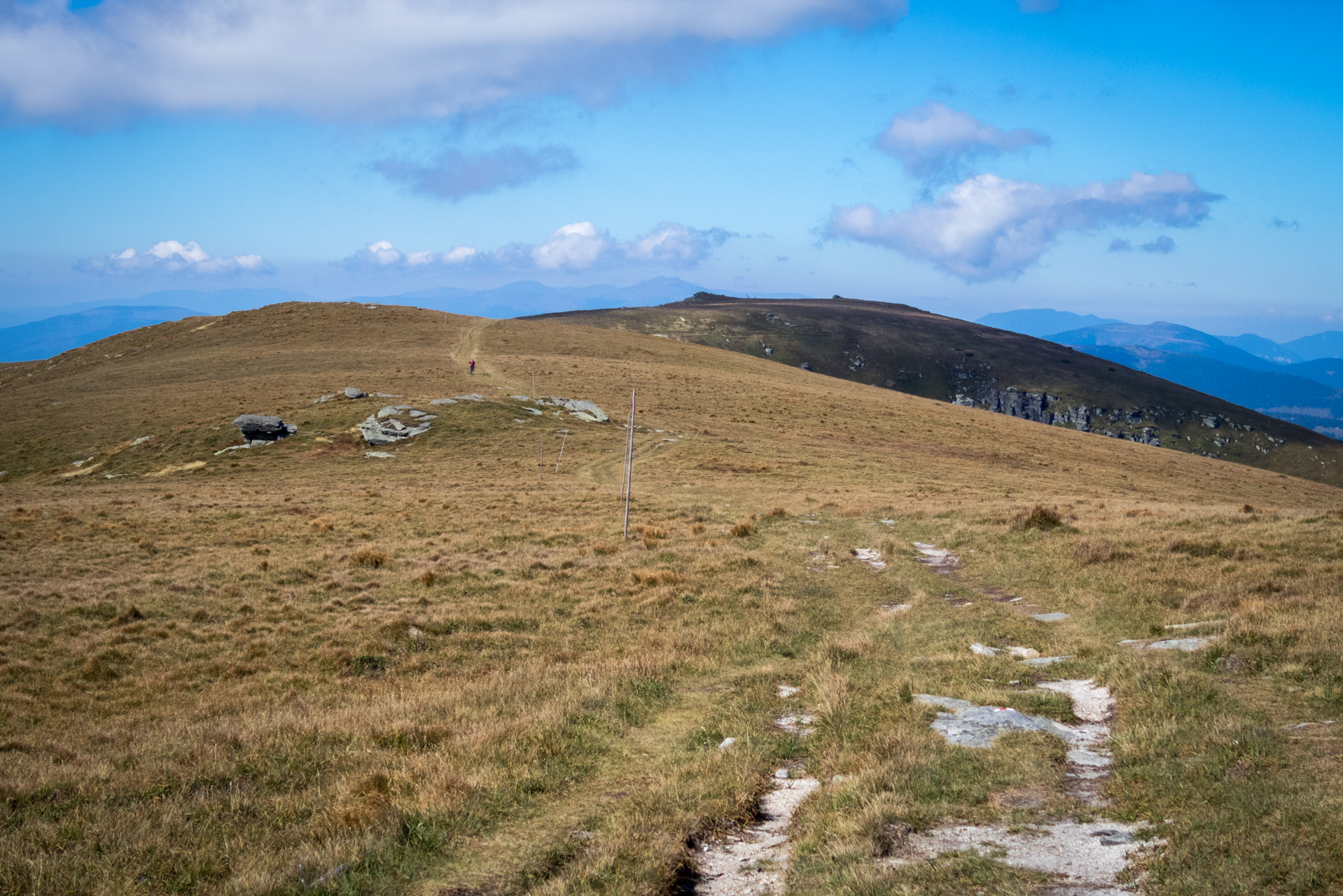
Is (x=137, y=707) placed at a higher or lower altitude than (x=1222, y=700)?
lower

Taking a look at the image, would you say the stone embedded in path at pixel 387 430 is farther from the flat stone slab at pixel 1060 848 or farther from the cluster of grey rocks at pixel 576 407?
the flat stone slab at pixel 1060 848

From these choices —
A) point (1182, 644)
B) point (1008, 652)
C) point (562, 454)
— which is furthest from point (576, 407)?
point (1182, 644)

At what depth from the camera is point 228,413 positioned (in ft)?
184

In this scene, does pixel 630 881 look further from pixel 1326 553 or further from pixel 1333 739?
pixel 1326 553

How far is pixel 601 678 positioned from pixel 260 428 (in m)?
46.3

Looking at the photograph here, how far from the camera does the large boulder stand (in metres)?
50.0

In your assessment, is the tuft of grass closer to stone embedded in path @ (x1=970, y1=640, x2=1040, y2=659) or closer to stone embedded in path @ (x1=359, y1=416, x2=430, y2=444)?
stone embedded in path @ (x1=970, y1=640, x2=1040, y2=659)

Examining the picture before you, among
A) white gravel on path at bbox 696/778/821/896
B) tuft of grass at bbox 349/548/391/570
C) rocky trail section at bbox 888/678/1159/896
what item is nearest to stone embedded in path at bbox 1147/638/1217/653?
rocky trail section at bbox 888/678/1159/896

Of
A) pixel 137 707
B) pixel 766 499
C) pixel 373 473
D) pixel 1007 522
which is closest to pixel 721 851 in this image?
pixel 137 707

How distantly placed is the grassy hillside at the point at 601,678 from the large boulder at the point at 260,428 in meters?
8.22

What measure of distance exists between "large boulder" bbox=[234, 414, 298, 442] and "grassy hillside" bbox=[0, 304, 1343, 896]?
8219 millimetres

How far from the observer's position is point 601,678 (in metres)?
13.1

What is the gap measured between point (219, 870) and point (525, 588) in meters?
13.8

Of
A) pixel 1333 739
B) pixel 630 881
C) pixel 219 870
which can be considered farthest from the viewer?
pixel 1333 739
